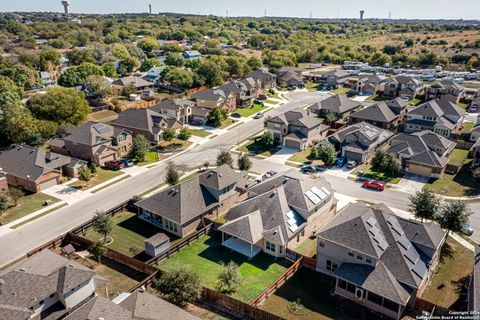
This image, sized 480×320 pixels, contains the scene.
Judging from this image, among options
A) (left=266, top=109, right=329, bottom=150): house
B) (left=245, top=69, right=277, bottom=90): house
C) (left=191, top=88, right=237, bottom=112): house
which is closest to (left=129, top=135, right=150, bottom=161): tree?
(left=266, top=109, right=329, bottom=150): house

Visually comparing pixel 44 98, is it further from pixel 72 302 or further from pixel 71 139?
pixel 72 302

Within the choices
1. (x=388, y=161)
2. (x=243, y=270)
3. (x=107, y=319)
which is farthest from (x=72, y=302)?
(x=388, y=161)

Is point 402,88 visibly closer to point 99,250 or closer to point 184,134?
point 184,134

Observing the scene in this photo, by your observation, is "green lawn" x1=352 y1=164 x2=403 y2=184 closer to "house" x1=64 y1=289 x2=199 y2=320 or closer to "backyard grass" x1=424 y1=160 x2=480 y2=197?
"backyard grass" x1=424 y1=160 x2=480 y2=197

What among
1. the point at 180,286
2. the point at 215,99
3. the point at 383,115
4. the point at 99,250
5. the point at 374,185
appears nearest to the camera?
the point at 180,286

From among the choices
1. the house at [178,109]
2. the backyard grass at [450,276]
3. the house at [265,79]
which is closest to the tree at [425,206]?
the backyard grass at [450,276]

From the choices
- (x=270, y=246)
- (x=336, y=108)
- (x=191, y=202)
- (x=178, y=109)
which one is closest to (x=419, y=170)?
(x=336, y=108)

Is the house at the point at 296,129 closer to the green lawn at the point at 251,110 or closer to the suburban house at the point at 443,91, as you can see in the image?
the green lawn at the point at 251,110
